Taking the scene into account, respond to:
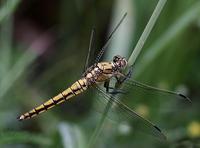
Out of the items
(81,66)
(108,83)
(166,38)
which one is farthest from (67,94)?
(81,66)

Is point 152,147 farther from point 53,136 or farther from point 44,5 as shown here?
point 44,5

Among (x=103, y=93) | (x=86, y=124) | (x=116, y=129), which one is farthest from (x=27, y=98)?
(x=103, y=93)

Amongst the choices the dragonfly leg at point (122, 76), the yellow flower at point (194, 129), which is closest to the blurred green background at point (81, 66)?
the yellow flower at point (194, 129)

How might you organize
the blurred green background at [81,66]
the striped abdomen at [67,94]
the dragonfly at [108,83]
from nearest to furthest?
1. the dragonfly at [108,83]
2. the striped abdomen at [67,94]
3. the blurred green background at [81,66]

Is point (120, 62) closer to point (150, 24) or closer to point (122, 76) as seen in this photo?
point (122, 76)

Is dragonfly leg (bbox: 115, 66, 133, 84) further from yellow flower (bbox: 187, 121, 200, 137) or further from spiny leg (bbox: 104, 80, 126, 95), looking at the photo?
yellow flower (bbox: 187, 121, 200, 137)

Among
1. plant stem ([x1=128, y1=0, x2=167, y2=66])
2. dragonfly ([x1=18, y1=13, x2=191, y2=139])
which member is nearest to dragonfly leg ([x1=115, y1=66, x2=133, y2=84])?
dragonfly ([x1=18, y1=13, x2=191, y2=139])

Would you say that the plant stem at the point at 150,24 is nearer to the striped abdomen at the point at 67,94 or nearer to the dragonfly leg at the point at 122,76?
the dragonfly leg at the point at 122,76
